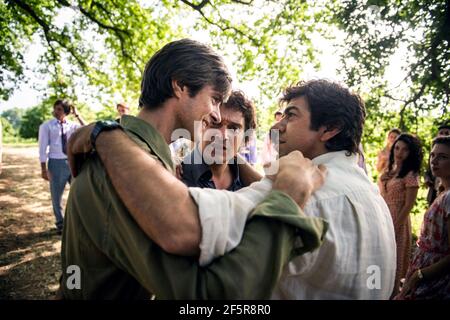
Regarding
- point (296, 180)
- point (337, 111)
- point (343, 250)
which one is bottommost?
point (343, 250)

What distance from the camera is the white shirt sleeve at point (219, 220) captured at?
891 millimetres

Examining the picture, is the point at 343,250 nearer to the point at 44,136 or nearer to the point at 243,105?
the point at 243,105

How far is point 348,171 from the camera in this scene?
1.47 metres

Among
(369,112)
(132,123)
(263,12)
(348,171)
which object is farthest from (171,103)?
(263,12)

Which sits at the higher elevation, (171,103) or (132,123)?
(171,103)

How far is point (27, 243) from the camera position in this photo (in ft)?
18.6

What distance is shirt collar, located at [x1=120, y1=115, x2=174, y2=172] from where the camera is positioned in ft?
4.21

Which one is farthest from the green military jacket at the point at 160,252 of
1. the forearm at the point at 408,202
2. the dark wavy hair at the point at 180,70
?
the forearm at the point at 408,202

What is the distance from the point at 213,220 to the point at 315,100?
116 cm

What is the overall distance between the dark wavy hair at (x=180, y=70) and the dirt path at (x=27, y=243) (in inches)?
152

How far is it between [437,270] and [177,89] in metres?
2.75

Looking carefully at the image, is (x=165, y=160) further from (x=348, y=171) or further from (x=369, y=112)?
(x=369, y=112)

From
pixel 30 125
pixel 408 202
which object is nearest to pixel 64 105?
pixel 408 202

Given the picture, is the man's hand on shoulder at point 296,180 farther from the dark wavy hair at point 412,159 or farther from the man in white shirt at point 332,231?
the dark wavy hair at point 412,159
